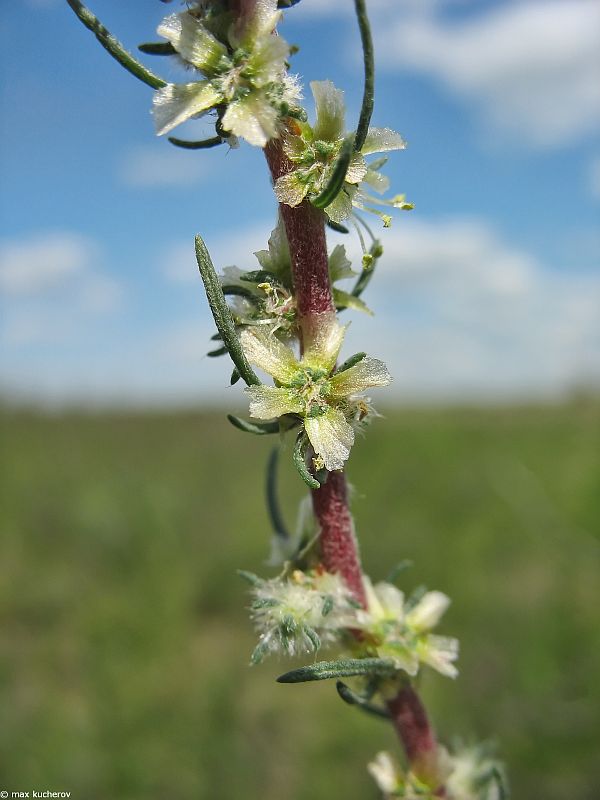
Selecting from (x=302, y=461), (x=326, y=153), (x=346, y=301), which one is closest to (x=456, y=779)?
(x=302, y=461)

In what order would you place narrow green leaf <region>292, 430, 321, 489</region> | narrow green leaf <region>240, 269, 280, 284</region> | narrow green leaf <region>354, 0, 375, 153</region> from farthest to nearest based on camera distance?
narrow green leaf <region>240, 269, 280, 284</region> → narrow green leaf <region>292, 430, 321, 489</region> → narrow green leaf <region>354, 0, 375, 153</region>

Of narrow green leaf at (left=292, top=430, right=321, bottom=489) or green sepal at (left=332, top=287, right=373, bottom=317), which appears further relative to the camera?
green sepal at (left=332, top=287, right=373, bottom=317)

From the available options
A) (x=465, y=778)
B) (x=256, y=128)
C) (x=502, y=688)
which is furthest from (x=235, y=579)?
(x=256, y=128)

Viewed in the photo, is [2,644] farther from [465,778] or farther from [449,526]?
[465,778]

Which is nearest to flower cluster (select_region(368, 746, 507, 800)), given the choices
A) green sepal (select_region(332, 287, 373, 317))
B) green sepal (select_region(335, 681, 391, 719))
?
green sepal (select_region(335, 681, 391, 719))

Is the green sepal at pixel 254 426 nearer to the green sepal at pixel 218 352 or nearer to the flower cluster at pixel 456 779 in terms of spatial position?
the green sepal at pixel 218 352

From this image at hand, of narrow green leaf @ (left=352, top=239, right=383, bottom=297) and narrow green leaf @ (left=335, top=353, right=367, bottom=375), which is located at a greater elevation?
narrow green leaf @ (left=352, top=239, right=383, bottom=297)

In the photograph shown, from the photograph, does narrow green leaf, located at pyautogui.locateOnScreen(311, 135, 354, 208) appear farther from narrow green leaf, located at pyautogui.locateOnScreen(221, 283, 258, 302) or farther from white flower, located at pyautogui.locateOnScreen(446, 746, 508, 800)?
white flower, located at pyautogui.locateOnScreen(446, 746, 508, 800)
